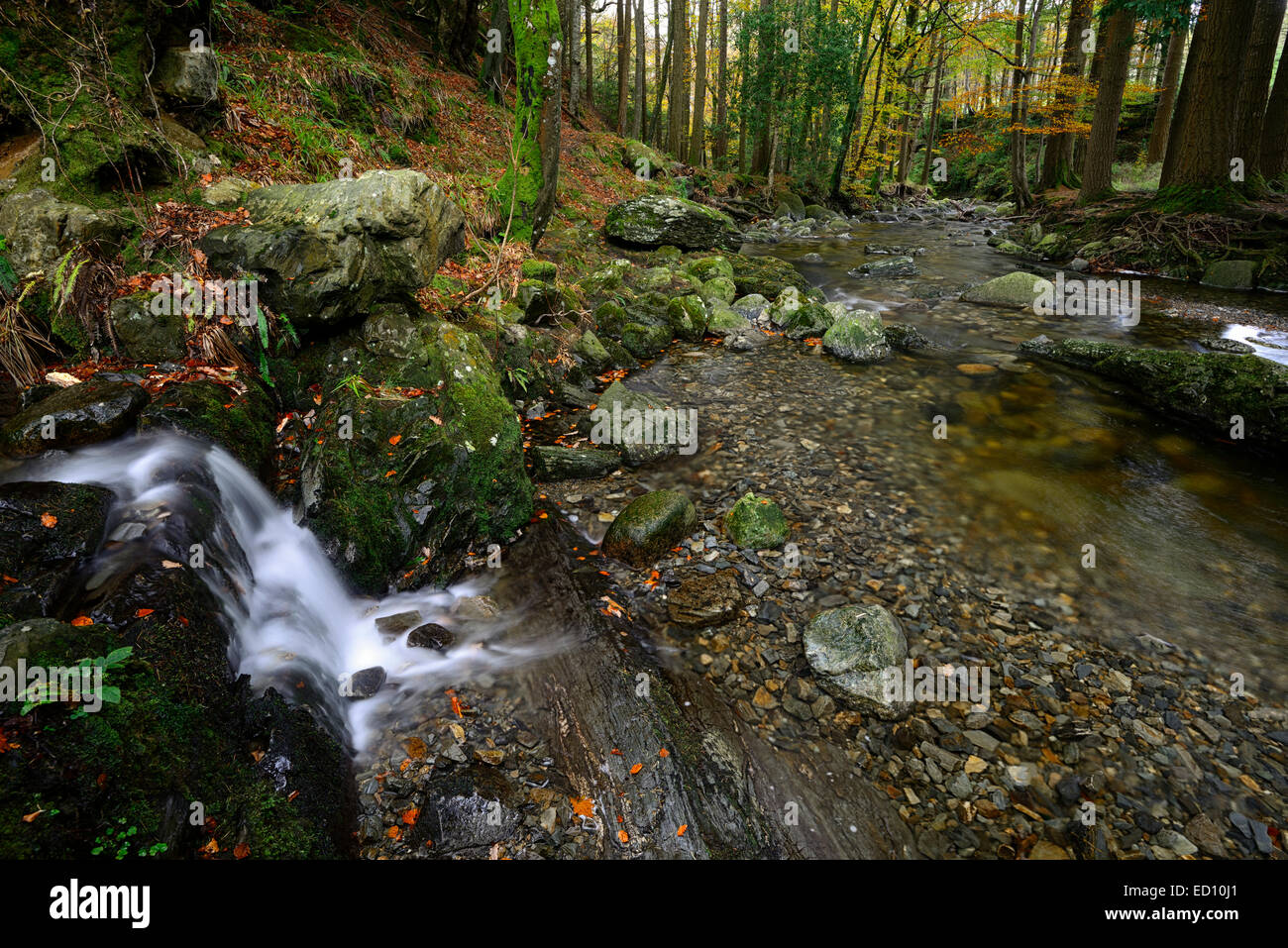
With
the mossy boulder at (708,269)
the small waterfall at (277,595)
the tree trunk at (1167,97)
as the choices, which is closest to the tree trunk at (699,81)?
the mossy boulder at (708,269)

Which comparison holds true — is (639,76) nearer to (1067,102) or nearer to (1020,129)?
(1020,129)

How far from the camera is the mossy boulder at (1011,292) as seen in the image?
40.3ft

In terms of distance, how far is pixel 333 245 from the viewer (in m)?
5.40

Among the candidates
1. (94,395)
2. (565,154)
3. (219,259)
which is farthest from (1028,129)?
(94,395)

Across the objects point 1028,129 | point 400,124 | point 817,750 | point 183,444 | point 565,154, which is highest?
point 1028,129

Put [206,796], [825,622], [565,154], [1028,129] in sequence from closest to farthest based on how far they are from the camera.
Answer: [206,796]
[825,622]
[565,154]
[1028,129]

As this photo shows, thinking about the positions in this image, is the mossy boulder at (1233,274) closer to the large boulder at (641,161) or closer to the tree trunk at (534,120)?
the tree trunk at (534,120)

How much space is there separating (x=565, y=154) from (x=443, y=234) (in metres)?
12.8

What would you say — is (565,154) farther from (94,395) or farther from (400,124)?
(94,395)

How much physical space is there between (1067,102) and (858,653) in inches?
1009

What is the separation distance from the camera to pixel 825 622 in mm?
4008

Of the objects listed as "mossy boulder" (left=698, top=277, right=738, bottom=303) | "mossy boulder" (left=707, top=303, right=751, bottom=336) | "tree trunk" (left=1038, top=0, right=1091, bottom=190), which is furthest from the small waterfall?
"tree trunk" (left=1038, top=0, right=1091, bottom=190)

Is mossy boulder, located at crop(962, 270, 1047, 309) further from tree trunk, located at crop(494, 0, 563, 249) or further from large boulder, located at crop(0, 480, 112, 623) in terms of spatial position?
large boulder, located at crop(0, 480, 112, 623)

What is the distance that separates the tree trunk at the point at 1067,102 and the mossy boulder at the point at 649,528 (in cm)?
2362
